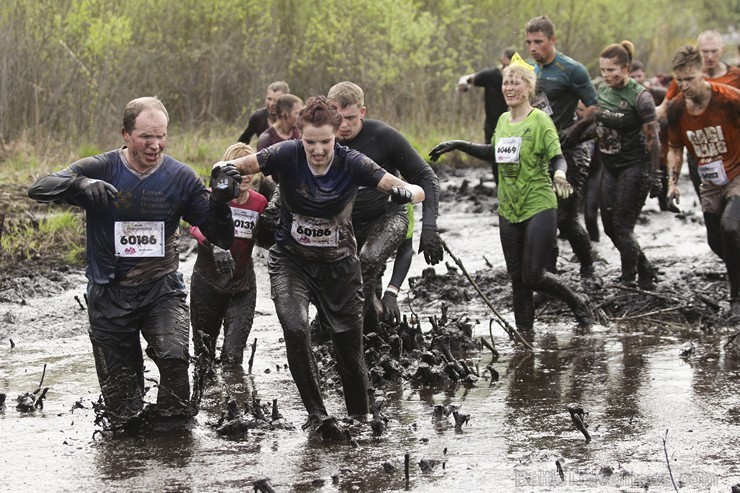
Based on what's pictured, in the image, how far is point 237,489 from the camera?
6023 mm

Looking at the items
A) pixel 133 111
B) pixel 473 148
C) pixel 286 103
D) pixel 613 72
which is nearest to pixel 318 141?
pixel 133 111

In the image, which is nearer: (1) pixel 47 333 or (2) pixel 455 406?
(2) pixel 455 406

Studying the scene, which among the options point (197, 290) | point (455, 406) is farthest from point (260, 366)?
point (455, 406)

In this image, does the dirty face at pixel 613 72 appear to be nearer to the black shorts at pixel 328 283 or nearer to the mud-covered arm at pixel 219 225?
the black shorts at pixel 328 283

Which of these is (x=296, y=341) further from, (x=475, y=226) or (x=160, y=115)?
(x=475, y=226)

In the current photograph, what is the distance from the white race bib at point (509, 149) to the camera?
9.95 metres

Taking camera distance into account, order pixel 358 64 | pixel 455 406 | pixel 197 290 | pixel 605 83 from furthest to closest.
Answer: pixel 358 64, pixel 605 83, pixel 197 290, pixel 455 406

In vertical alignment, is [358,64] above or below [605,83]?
above

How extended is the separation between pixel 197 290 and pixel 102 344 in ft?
6.81

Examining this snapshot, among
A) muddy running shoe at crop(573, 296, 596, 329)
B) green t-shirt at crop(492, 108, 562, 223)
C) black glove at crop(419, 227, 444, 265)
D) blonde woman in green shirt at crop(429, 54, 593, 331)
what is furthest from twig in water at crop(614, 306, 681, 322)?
black glove at crop(419, 227, 444, 265)

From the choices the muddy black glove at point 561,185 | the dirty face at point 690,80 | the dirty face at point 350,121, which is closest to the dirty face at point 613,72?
the dirty face at point 690,80

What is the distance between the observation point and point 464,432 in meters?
7.24

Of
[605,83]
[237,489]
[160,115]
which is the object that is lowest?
[237,489]

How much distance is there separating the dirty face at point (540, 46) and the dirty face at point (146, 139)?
5.57 m
